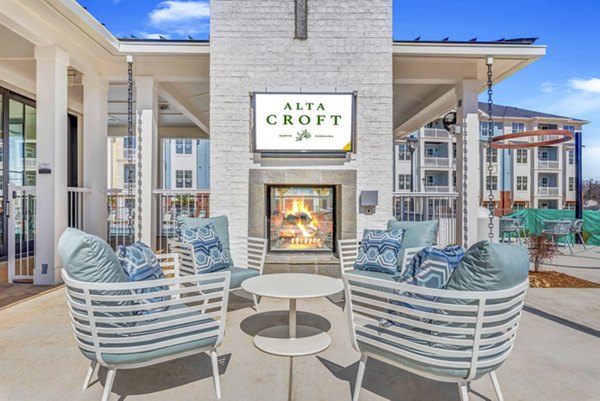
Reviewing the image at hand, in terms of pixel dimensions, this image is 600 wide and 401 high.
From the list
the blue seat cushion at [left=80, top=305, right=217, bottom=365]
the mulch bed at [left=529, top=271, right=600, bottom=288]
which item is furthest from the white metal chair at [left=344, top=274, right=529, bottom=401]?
the mulch bed at [left=529, top=271, right=600, bottom=288]

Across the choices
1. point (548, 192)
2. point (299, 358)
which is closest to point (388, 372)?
point (299, 358)

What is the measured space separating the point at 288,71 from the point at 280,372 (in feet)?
12.6

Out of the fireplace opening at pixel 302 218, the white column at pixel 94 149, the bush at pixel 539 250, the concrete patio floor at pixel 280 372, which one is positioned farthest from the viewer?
the white column at pixel 94 149

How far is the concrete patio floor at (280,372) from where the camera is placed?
2164mm

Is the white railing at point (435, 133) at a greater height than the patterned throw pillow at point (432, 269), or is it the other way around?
the white railing at point (435, 133)

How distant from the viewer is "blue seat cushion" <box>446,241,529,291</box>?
1.71 m

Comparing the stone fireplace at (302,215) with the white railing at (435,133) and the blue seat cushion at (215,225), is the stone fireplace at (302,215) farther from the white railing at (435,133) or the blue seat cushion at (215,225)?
the white railing at (435,133)

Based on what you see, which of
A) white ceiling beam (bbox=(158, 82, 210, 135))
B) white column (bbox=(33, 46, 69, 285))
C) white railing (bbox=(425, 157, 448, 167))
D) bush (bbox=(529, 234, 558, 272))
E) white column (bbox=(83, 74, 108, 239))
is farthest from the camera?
white railing (bbox=(425, 157, 448, 167))

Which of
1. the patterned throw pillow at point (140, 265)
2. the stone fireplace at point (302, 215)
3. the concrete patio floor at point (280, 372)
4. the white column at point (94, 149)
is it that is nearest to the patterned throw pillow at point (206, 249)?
the concrete patio floor at point (280, 372)

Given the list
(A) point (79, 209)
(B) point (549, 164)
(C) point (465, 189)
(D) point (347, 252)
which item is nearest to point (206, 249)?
(D) point (347, 252)

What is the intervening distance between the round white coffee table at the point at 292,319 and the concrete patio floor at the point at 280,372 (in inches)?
3.6

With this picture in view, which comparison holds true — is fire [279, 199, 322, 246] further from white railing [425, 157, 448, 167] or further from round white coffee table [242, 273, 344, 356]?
white railing [425, 157, 448, 167]

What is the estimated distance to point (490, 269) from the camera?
1.71 m

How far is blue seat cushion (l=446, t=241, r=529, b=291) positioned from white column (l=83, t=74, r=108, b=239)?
565 cm
